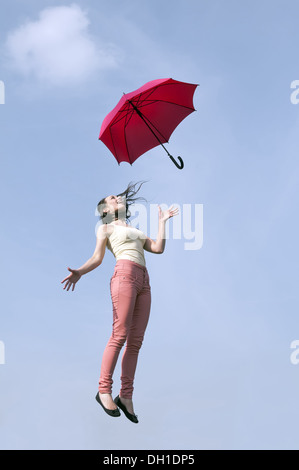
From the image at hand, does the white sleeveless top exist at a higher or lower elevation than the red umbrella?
lower

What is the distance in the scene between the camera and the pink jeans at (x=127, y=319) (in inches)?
307

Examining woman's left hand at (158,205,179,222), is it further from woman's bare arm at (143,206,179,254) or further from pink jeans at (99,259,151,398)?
pink jeans at (99,259,151,398)

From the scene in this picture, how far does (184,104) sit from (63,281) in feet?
12.5

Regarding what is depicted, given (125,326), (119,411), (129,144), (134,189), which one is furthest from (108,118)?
(119,411)

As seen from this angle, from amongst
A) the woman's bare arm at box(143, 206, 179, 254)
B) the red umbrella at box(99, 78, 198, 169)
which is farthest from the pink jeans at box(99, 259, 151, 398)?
the red umbrella at box(99, 78, 198, 169)

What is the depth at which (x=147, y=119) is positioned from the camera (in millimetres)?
9383

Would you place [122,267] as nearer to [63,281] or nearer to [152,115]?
[63,281]

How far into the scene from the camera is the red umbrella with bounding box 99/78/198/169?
29.9 ft

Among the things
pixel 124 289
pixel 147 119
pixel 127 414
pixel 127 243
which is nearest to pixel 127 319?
pixel 124 289

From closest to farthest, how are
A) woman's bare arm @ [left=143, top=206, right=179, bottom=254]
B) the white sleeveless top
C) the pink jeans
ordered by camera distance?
the pink jeans, the white sleeveless top, woman's bare arm @ [left=143, top=206, right=179, bottom=254]

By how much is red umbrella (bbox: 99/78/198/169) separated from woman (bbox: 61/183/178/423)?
45.4 inches

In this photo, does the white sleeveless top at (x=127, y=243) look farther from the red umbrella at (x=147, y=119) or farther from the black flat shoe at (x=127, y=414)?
the black flat shoe at (x=127, y=414)

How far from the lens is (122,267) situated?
816 cm

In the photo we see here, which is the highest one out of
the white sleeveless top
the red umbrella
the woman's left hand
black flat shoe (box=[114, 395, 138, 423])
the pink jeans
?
the red umbrella
